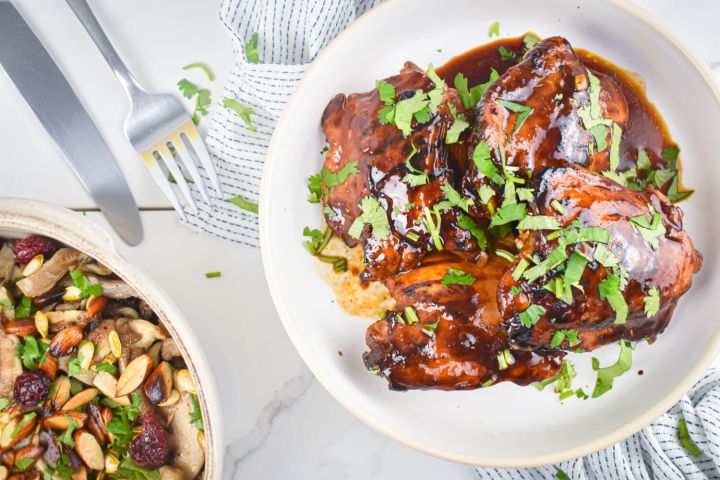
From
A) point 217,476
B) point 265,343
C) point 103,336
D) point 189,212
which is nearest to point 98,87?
point 189,212

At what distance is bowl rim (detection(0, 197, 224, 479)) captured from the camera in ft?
8.33

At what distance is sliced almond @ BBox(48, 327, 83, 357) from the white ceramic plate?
2.63 ft

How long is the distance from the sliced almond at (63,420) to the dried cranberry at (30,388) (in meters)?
0.09

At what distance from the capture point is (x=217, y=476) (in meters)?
2.63

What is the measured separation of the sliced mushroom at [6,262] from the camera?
9.19 feet

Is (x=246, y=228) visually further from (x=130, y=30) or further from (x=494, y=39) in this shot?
(x=494, y=39)

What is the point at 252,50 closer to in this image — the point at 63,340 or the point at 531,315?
the point at 63,340

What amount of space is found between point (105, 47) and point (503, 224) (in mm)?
1823

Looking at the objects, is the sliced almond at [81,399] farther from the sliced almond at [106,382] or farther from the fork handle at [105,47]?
the fork handle at [105,47]

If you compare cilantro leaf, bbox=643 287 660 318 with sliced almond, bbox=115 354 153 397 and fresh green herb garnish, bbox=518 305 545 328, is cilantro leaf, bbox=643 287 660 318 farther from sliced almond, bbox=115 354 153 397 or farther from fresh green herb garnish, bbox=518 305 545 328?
sliced almond, bbox=115 354 153 397

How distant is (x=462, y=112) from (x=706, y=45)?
1.22 meters

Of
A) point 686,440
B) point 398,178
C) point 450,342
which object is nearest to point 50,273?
point 398,178

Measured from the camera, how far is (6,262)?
2.80 m

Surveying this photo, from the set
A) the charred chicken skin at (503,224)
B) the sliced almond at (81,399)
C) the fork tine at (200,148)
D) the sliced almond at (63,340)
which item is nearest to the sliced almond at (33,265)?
the sliced almond at (63,340)
